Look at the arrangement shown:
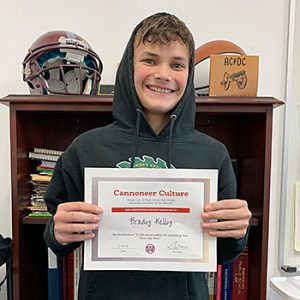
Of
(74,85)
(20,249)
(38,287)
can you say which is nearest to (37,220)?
(20,249)

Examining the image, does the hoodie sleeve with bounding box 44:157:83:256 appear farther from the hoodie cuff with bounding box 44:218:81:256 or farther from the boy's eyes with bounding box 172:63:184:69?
the boy's eyes with bounding box 172:63:184:69

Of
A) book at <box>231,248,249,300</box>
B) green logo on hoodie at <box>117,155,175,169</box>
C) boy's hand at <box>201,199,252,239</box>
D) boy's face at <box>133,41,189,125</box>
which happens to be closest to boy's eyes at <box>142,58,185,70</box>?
boy's face at <box>133,41,189,125</box>

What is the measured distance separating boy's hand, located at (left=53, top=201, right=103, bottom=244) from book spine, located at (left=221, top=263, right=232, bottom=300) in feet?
2.01

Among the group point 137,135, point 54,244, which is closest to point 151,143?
point 137,135

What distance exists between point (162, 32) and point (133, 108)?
0.18 metres

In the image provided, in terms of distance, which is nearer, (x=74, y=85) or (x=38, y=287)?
(x=74, y=85)

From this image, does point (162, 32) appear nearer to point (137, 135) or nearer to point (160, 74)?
point (160, 74)

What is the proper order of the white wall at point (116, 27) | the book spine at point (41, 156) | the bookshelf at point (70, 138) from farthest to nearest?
the white wall at point (116, 27), the book spine at point (41, 156), the bookshelf at point (70, 138)

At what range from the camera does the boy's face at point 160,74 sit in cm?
77

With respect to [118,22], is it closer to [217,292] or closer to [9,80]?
[9,80]

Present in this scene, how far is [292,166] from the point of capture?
4.36 feet

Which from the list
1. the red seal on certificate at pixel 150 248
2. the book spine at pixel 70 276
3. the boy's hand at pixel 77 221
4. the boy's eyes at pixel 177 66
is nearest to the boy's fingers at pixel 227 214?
the red seal on certificate at pixel 150 248

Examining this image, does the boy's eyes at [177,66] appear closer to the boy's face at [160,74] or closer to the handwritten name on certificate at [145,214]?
the boy's face at [160,74]

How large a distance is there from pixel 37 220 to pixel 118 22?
0.76m
